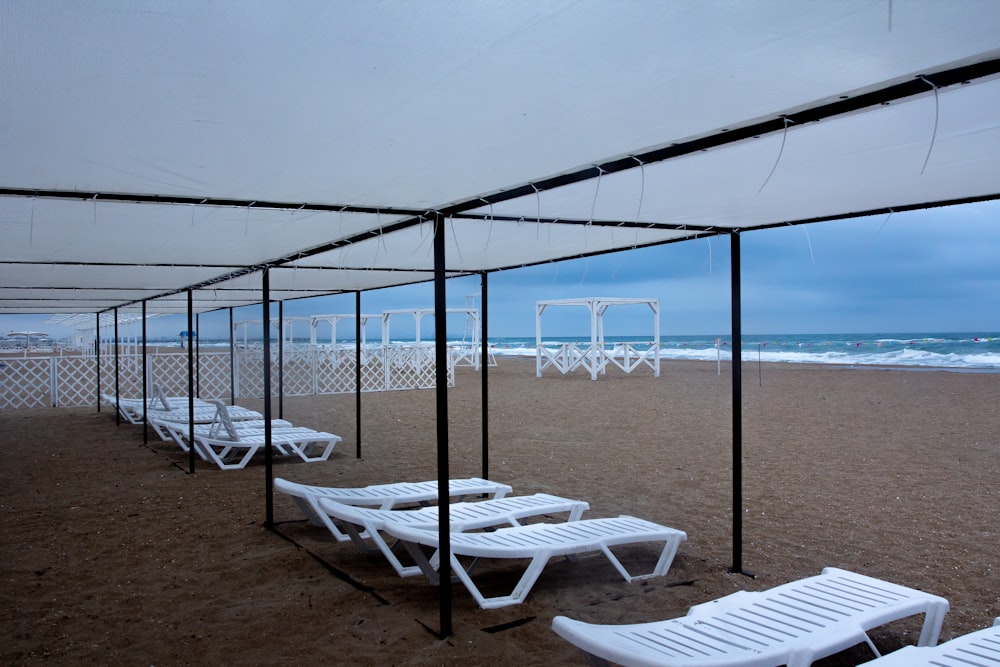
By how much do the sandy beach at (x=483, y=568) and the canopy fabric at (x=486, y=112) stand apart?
4.85 feet

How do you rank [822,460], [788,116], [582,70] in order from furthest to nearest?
[822,460] → [788,116] → [582,70]

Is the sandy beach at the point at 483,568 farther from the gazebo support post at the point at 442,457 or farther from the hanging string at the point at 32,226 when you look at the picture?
the hanging string at the point at 32,226

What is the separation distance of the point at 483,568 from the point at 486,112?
230cm

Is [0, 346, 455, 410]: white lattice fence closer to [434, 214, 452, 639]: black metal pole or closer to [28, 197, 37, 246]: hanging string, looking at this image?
[28, 197, 37, 246]: hanging string

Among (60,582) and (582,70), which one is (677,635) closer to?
(582,70)

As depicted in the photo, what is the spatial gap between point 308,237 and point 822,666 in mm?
2539

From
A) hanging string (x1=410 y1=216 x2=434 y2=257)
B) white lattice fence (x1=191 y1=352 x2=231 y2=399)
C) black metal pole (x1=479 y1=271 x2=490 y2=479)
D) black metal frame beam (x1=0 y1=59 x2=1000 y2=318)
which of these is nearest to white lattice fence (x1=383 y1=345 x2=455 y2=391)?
white lattice fence (x1=191 y1=352 x2=231 y2=399)

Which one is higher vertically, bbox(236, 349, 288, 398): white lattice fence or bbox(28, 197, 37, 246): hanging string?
bbox(28, 197, 37, 246): hanging string

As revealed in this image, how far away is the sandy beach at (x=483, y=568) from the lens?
7.91 feet

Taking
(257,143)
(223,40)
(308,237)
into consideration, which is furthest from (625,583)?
(223,40)

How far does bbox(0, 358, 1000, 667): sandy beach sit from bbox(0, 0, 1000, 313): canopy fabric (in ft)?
4.85

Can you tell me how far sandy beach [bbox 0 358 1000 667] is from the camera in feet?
7.91

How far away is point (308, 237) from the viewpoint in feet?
10.2

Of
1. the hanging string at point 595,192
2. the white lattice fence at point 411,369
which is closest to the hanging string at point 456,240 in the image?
the hanging string at point 595,192
